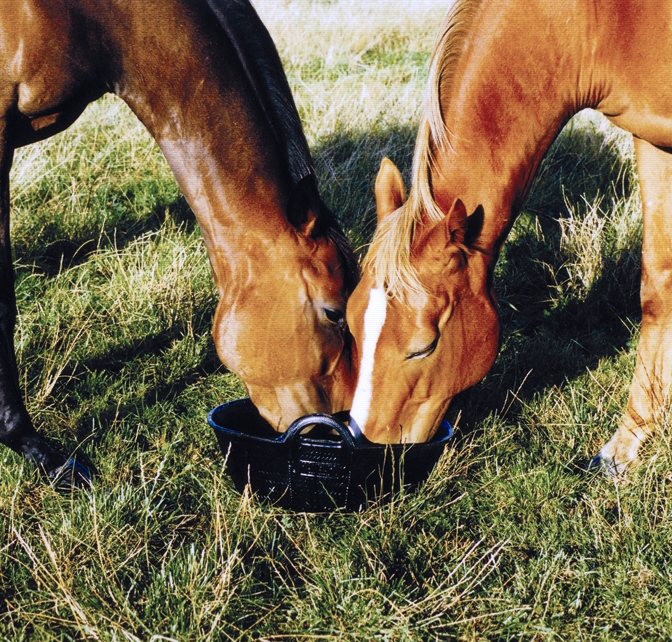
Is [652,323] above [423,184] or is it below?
below

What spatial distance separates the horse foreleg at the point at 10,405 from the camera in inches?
110

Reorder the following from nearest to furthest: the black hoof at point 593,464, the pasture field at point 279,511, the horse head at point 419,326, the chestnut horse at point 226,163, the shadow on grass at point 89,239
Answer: the pasture field at point 279,511, the horse head at point 419,326, the chestnut horse at point 226,163, the black hoof at point 593,464, the shadow on grass at point 89,239

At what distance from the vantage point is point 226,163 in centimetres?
285

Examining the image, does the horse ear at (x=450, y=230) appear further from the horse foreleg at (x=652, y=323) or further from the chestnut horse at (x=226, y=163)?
the horse foreleg at (x=652, y=323)

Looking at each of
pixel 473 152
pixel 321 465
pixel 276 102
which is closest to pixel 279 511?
pixel 321 465

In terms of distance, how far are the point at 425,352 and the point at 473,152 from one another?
2.27 feet

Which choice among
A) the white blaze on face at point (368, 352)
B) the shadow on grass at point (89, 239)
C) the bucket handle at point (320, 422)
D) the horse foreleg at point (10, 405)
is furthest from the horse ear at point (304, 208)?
the shadow on grass at point (89, 239)

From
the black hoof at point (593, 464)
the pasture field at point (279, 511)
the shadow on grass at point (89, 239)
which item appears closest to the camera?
the pasture field at point (279, 511)

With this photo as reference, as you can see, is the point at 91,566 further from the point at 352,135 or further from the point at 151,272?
the point at 352,135

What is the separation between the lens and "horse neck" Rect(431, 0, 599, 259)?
100 inches

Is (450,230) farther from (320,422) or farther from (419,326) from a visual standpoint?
(320,422)

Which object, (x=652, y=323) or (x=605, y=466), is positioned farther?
(x=652, y=323)

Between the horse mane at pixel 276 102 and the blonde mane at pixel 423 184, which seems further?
the horse mane at pixel 276 102

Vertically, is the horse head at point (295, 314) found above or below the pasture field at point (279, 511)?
above
